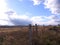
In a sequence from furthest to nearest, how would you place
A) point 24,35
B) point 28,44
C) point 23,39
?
point 24,35 → point 23,39 → point 28,44

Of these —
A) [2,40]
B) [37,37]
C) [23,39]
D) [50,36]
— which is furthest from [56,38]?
[2,40]

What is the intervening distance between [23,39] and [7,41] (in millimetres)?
1220

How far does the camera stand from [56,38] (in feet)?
56.8

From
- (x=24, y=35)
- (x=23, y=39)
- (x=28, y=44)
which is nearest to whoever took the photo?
(x=28, y=44)

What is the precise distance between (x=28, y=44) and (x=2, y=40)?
2.85 m

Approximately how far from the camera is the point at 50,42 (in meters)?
15.9

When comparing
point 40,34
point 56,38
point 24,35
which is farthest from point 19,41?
point 56,38

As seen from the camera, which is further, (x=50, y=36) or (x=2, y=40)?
(x=50, y=36)

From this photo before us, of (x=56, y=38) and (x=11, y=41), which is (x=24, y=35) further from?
(x=56, y=38)

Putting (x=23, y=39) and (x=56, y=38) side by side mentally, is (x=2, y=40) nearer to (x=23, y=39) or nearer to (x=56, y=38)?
(x=23, y=39)

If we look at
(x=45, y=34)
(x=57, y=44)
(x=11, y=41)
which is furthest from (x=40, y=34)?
(x=11, y=41)

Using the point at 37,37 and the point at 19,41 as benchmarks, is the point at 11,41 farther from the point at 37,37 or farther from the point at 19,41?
the point at 37,37

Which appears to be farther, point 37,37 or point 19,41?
point 37,37

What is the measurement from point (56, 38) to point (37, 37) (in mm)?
2117
